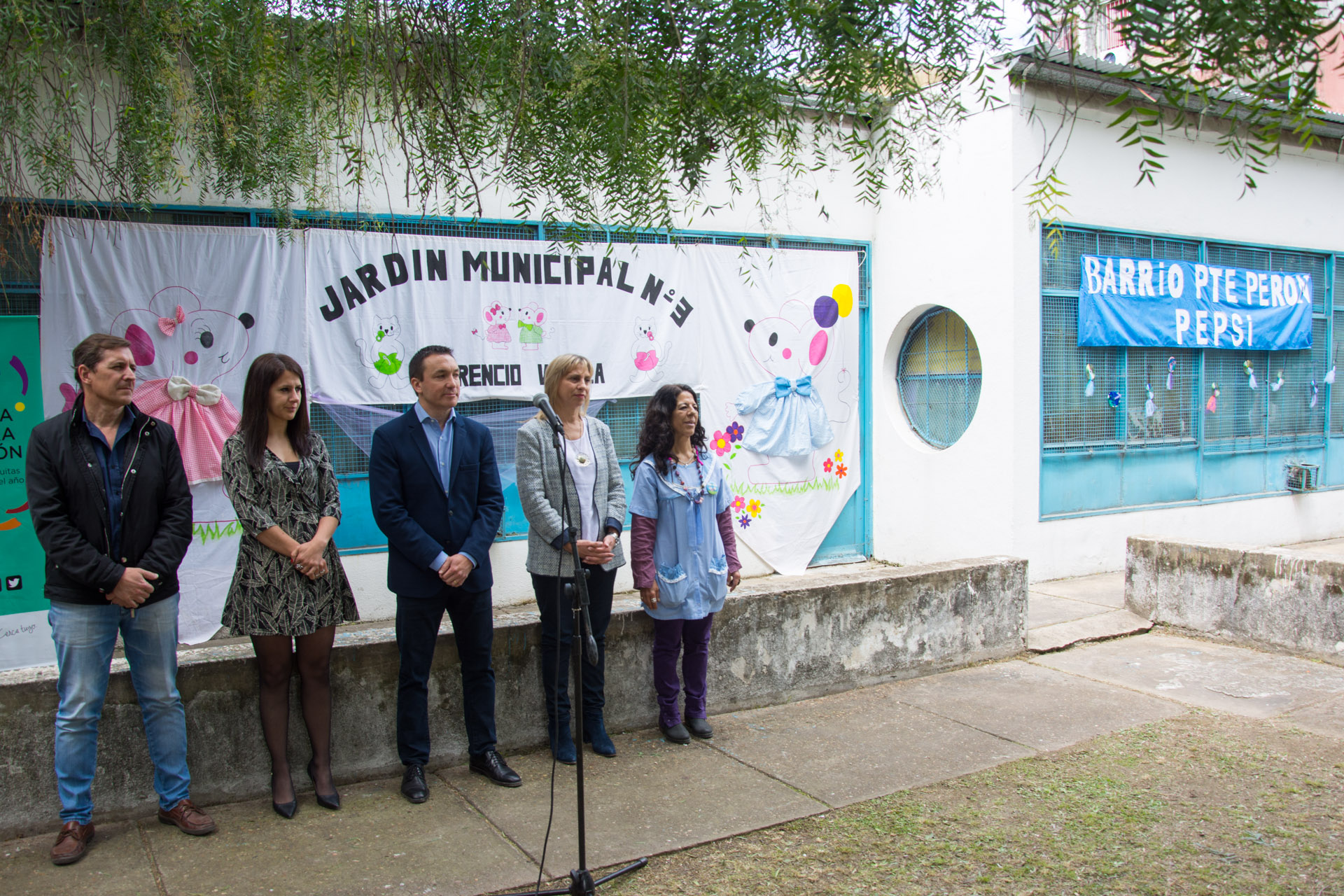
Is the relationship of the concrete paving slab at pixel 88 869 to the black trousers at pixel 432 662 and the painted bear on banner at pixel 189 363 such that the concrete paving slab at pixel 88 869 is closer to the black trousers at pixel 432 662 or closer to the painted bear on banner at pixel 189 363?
the black trousers at pixel 432 662

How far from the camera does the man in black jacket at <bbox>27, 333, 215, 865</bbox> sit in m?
3.58

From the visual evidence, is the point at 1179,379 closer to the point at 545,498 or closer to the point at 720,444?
the point at 720,444

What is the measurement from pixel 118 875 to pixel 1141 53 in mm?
4132

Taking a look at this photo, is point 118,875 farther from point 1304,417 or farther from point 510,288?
point 1304,417

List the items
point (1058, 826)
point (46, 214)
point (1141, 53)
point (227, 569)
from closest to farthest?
point (1141, 53)
point (1058, 826)
point (46, 214)
point (227, 569)

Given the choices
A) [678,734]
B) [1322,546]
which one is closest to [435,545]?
[678,734]

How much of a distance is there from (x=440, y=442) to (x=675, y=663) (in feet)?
5.38

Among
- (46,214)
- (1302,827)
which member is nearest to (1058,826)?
(1302,827)

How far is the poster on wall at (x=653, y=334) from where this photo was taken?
7156mm

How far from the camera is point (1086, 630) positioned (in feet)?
23.2

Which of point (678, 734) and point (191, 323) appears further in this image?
point (191, 323)

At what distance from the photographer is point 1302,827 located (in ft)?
12.8

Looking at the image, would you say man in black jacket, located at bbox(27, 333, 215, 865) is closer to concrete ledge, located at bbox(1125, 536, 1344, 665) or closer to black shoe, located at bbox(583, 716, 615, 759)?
black shoe, located at bbox(583, 716, 615, 759)

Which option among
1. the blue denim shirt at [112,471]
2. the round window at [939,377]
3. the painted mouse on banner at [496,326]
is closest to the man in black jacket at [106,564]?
the blue denim shirt at [112,471]
